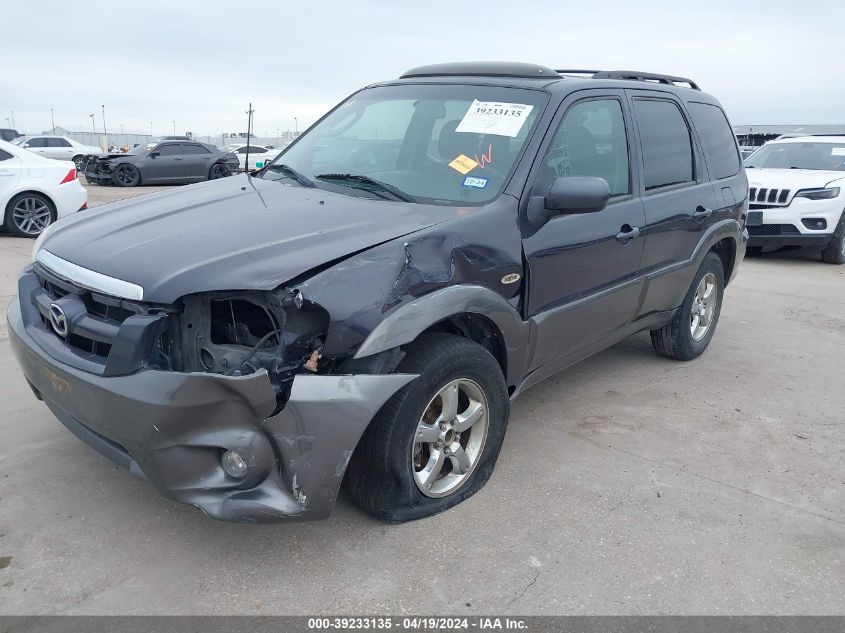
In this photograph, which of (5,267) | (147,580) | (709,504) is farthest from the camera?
(5,267)

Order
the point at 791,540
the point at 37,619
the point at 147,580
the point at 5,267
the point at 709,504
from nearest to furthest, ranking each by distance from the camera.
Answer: the point at 37,619
the point at 147,580
the point at 791,540
the point at 709,504
the point at 5,267

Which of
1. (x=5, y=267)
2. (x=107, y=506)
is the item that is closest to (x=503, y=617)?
(x=107, y=506)

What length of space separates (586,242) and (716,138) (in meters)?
2.15

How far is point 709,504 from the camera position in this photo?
3229mm

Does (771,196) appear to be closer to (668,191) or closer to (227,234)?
(668,191)

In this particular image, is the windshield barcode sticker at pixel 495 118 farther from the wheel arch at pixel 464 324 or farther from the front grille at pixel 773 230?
the front grille at pixel 773 230

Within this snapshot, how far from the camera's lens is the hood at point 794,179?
30.8 feet

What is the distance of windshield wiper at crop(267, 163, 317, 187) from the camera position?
143 inches

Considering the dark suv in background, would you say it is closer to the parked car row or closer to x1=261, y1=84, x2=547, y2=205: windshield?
x1=261, y1=84, x2=547, y2=205: windshield

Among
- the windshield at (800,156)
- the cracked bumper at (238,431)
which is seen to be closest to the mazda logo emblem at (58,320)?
the cracked bumper at (238,431)

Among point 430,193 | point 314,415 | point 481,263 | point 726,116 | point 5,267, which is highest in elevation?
point 726,116

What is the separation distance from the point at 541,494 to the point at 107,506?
188 centimetres

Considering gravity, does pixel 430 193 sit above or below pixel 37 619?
above

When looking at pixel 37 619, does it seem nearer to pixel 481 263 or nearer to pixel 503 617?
pixel 503 617
